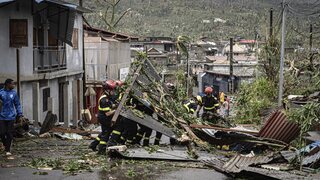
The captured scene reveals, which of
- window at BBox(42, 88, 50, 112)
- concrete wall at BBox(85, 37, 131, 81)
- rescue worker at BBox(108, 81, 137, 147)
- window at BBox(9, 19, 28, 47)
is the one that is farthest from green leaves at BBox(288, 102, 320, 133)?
concrete wall at BBox(85, 37, 131, 81)

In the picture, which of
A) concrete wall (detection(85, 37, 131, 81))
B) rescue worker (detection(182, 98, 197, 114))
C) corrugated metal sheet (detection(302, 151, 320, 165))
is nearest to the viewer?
corrugated metal sheet (detection(302, 151, 320, 165))

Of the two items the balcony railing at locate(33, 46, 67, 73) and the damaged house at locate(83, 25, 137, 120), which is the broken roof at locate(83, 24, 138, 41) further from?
the balcony railing at locate(33, 46, 67, 73)

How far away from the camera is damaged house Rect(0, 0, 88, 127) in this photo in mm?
17875

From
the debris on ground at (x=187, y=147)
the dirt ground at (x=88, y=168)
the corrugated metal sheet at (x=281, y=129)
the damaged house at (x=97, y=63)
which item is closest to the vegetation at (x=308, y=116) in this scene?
the debris on ground at (x=187, y=147)

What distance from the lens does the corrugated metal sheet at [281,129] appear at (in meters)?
10.3

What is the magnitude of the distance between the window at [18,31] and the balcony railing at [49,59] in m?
2.83

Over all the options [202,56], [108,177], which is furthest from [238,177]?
[202,56]

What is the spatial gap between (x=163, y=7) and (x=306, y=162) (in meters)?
118

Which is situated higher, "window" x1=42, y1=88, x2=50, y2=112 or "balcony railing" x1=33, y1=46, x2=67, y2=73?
"balcony railing" x1=33, y1=46, x2=67, y2=73

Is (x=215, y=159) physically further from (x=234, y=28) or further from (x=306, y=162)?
(x=234, y=28)

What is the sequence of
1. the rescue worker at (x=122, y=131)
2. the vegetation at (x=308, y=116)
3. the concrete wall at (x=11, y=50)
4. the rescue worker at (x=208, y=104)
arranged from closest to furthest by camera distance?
the vegetation at (x=308, y=116) → the rescue worker at (x=122, y=131) → the rescue worker at (x=208, y=104) → the concrete wall at (x=11, y=50)

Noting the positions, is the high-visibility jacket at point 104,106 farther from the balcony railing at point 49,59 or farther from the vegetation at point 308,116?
the balcony railing at point 49,59

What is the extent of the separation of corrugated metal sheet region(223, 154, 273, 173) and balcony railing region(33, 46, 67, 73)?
13687 millimetres

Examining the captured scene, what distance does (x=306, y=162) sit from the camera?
870 cm
